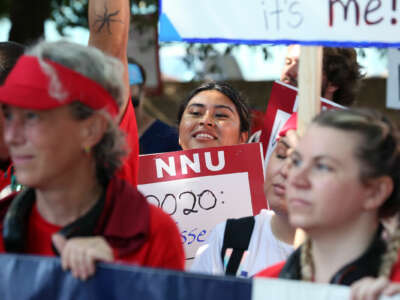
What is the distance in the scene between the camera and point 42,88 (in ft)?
6.24

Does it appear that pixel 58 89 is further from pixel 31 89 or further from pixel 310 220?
pixel 310 220

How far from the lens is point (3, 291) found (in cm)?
191

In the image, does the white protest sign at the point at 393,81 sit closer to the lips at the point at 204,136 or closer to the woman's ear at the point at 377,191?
the lips at the point at 204,136

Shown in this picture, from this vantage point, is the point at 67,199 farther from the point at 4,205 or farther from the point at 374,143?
the point at 374,143

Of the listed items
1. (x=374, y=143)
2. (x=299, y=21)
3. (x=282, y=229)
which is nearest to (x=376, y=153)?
(x=374, y=143)

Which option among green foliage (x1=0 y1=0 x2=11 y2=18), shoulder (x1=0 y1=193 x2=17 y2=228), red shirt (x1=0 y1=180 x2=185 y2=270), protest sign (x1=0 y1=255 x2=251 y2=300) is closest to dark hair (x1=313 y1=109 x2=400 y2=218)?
protest sign (x1=0 y1=255 x2=251 y2=300)

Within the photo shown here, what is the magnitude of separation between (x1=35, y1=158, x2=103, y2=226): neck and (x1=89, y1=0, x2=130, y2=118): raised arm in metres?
0.64

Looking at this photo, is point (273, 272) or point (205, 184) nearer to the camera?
point (273, 272)

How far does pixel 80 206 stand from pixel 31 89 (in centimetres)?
39

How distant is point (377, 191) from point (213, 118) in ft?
6.48

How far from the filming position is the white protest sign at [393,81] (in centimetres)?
430

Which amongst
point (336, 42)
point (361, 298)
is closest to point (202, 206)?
point (336, 42)

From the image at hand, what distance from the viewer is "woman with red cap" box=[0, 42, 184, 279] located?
193 cm

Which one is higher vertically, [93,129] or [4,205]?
[93,129]
